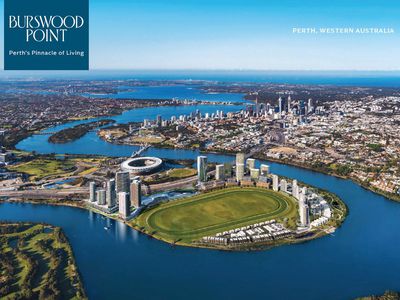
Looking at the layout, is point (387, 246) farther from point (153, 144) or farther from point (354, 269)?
point (153, 144)

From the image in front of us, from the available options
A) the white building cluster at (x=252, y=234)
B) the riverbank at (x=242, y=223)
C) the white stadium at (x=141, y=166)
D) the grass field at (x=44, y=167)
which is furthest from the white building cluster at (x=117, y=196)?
the grass field at (x=44, y=167)

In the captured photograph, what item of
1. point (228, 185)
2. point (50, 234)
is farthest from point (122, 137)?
point (50, 234)

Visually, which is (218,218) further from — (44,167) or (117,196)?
(44,167)

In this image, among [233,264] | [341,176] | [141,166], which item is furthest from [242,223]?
[341,176]

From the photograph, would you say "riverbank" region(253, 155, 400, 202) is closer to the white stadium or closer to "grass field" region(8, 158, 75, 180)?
the white stadium

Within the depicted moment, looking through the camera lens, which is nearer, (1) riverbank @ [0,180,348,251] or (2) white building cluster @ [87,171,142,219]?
(1) riverbank @ [0,180,348,251]

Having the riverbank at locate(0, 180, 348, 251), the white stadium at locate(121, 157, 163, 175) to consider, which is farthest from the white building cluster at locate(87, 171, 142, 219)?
the white stadium at locate(121, 157, 163, 175)
